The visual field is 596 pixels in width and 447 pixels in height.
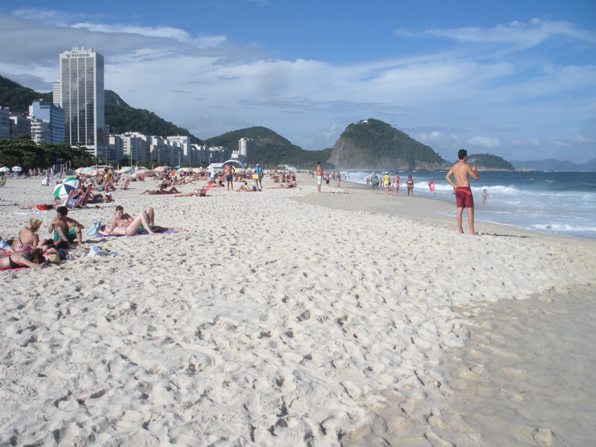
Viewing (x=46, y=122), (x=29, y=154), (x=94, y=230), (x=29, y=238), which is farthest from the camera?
(x=46, y=122)

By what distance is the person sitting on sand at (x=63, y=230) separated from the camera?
715cm

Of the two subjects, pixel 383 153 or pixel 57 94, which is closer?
pixel 57 94

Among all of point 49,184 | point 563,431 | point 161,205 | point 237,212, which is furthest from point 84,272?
point 49,184

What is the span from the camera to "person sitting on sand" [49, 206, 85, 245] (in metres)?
7.15

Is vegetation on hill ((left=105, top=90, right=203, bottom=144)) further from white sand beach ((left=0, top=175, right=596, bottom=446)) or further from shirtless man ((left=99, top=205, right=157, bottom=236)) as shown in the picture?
white sand beach ((left=0, top=175, right=596, bottom=446))

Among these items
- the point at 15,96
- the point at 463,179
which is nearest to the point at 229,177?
the point at 463,179

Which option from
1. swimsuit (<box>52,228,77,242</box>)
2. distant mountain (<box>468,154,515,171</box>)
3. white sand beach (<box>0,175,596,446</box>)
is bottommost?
white sand beach (<box>0,175,596,446</box>)

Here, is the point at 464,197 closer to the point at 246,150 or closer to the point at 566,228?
the point at 566,228

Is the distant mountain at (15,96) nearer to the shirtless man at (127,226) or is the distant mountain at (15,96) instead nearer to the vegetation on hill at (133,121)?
the vegetation on hill at (133,121)

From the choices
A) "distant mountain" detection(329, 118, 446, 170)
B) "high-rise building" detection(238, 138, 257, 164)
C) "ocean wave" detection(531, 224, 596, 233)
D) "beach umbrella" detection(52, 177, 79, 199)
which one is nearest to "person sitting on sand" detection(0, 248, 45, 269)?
"beach umbrella" detection(52, 177, 79, 199)

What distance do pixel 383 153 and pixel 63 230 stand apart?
7385 inches

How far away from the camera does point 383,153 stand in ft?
621

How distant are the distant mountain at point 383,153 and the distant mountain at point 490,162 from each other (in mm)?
15018

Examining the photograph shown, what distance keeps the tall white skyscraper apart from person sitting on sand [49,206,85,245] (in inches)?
5124
